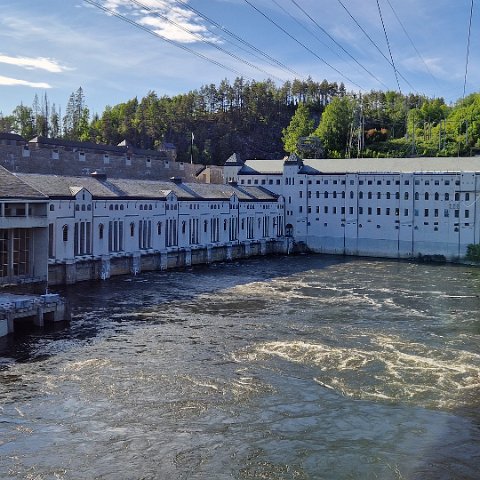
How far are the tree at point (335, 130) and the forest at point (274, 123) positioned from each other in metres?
0.17

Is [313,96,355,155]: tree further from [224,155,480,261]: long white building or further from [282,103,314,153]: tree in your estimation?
[224,155,480,261]: long white building

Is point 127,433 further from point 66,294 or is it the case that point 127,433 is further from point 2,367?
point 66,294

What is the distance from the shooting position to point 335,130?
112062 millimetres

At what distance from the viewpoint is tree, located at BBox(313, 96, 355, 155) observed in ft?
367

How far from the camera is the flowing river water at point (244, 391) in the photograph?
16203 millimetres

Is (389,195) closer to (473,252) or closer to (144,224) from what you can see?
(473,252)

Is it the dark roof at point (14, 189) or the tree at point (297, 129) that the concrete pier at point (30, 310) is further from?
the tree at point (297, 129)

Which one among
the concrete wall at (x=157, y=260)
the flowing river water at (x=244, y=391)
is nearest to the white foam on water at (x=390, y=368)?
the flowing river water at (x=244, y=391)

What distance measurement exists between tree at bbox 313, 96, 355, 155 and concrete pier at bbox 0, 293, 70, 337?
8578cm

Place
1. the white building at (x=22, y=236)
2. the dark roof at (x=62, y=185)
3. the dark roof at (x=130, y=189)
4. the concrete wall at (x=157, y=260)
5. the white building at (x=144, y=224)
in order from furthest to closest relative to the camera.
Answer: the dark roof at (x=130, y=189)
the white building at (x=144, y=224)
the concrete wall at (x=157, y=260)
the dark roof at (x=62, y=185)
the white building at (x=22, y=236)

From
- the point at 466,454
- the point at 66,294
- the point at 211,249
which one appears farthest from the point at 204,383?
the point at 211,249

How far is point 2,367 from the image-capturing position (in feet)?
77.2

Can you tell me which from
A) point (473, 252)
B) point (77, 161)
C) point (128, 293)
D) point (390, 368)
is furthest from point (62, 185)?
point (473, 252)

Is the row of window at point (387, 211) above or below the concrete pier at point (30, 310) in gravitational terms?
Answer: above
